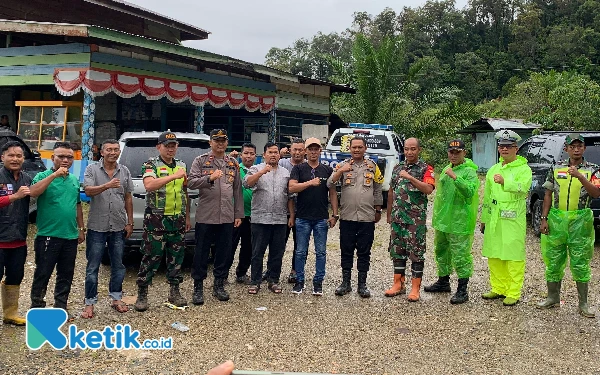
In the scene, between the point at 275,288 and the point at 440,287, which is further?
the point at 440,287

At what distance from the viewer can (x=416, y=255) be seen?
5699 mm

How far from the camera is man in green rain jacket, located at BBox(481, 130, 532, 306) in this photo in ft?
18.2

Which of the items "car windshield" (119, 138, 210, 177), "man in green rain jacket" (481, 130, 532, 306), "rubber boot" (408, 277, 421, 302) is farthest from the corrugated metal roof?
"car windshield" (119, 138, 210, 177)

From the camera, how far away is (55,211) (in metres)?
4.72

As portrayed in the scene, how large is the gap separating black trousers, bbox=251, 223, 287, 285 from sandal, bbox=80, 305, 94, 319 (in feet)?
5.68

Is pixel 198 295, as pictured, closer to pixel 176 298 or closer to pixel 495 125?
pixel 176 298

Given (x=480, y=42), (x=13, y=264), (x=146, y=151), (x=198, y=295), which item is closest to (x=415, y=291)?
(x=198, y=295)

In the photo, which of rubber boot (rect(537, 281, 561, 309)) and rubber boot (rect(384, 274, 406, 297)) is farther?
rubber boot (rect(384, 274, 406, 297))

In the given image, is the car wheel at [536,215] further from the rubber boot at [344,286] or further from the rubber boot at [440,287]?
the rubber boot at [344,286]

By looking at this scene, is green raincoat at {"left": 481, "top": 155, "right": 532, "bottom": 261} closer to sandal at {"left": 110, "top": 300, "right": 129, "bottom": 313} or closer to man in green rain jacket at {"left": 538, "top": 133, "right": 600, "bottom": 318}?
man in green rain jacket at {"left": 538, "top": 133, "right": 600, "bottom": 318}

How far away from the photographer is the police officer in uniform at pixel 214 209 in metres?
5.40

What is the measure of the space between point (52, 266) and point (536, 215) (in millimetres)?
8054

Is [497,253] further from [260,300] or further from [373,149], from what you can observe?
[373,149]

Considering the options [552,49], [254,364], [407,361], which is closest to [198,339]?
[254,364]
